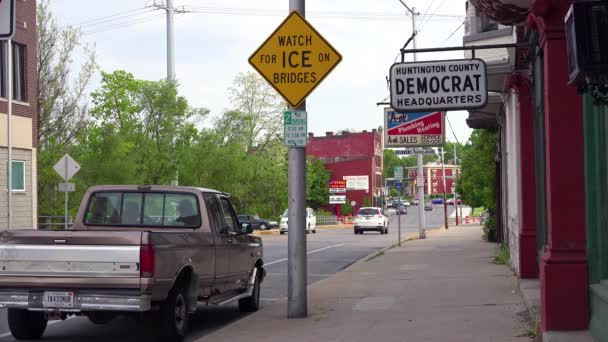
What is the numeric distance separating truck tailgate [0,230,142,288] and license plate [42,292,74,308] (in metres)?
0.10

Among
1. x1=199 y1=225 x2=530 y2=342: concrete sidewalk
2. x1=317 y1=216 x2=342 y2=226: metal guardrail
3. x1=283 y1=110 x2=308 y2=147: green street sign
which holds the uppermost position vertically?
x1=283 y1=110 x2=308 y2=147: green street sign

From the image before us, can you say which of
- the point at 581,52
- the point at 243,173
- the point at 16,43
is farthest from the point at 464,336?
the point at 243,173

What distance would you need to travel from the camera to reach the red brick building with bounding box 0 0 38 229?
31.5 metres

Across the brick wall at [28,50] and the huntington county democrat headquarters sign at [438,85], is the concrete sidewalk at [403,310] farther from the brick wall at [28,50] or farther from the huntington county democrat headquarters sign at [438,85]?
the brick wall at [28,50]

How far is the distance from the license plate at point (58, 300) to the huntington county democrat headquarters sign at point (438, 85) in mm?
4400

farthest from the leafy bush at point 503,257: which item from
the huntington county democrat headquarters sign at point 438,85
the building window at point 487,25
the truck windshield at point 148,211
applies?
the truck windshield at point 148,211

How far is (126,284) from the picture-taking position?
9227 mm

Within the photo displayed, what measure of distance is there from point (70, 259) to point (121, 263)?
1.92ft

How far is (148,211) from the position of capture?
1143 centimetres

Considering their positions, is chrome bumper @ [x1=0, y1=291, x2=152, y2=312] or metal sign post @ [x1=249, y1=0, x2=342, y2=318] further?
metal sign post @ [x1=249, y1=0, x2=342, y2=318]

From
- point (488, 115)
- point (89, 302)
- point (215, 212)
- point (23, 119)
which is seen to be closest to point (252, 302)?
point (215, 212)

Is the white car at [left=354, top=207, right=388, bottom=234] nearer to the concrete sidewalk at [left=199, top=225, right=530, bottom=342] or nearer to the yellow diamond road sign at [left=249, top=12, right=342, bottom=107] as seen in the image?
the concrete sidewalk at [left=199, top=225, right=530, bottom=342]

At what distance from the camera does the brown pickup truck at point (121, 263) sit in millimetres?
9258

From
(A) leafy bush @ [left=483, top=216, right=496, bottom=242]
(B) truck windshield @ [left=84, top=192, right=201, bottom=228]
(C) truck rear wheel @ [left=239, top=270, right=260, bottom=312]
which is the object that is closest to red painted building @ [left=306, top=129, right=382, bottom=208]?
(A) leafy bush @ [left=483, top=216, right=496, bottom=242]
